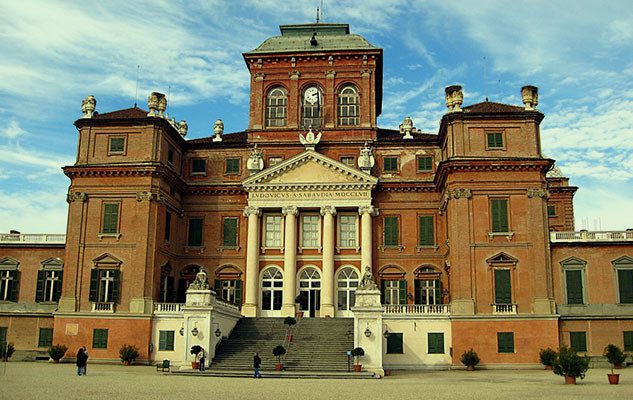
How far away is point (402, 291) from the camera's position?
45188 millimetres

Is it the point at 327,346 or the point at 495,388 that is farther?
the point at 327,346

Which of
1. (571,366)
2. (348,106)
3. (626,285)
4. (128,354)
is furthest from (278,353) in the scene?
(626,285)

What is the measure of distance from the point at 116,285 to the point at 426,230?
68.5ft

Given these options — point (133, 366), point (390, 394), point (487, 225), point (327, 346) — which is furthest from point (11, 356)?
point (487, 225)

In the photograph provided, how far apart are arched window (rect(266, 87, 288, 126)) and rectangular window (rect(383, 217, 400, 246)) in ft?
35.8

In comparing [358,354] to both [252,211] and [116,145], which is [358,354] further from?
[116,145]

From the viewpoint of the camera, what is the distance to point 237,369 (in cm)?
3494

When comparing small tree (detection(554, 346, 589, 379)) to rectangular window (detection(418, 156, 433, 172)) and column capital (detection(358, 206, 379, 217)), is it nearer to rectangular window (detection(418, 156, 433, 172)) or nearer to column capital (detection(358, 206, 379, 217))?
column capital (detection(358, 206, 379, 217))

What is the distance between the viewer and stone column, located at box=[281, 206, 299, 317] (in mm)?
44625

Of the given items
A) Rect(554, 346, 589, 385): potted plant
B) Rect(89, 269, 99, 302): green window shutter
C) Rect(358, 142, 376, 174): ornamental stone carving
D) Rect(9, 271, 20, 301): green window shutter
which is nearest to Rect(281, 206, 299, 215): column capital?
Rect(358, 142, 376, 174): ornamental stone carving

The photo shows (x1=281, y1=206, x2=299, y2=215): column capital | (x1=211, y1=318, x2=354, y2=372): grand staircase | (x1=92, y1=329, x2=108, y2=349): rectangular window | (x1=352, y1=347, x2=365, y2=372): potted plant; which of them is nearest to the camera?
(x1=352, y1=347, x2=365, y2=372): potted plant

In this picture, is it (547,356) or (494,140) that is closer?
(547,356)

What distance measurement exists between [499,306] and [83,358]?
23.7m

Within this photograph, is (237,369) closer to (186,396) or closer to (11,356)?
(186,396)
